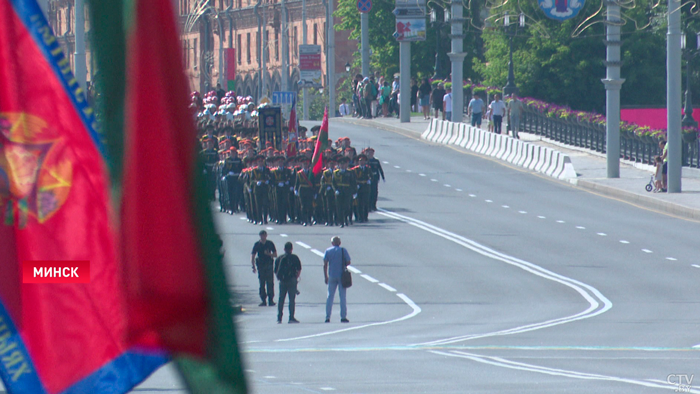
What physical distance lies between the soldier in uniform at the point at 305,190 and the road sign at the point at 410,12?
32.3 metres

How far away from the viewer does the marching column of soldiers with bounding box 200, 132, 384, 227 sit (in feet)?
106

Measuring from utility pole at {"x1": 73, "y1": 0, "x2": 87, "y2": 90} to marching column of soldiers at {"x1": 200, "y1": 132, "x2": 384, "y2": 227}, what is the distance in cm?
2964

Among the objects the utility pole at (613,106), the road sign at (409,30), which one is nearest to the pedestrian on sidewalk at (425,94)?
the road sign at (409,30)

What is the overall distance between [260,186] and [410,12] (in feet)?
108

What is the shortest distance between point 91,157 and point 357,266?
2452 cm

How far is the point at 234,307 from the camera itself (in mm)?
2002

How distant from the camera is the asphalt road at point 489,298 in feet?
44.5

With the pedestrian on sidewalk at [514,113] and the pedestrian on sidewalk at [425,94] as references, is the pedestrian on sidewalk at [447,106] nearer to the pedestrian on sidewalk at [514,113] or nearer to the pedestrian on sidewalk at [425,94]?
the pedestrian on sidewalk at [425,94]

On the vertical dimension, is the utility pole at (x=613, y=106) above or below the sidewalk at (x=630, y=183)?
above

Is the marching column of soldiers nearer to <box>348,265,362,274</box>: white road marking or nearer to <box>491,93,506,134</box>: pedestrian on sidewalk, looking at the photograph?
<box>348,265,362,274</box>: white road marking

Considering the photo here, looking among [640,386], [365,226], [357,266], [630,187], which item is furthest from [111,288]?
[630,187]

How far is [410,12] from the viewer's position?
6369 cm

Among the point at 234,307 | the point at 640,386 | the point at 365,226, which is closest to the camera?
the point at 234,307

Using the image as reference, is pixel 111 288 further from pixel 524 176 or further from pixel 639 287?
pixel 524 176
